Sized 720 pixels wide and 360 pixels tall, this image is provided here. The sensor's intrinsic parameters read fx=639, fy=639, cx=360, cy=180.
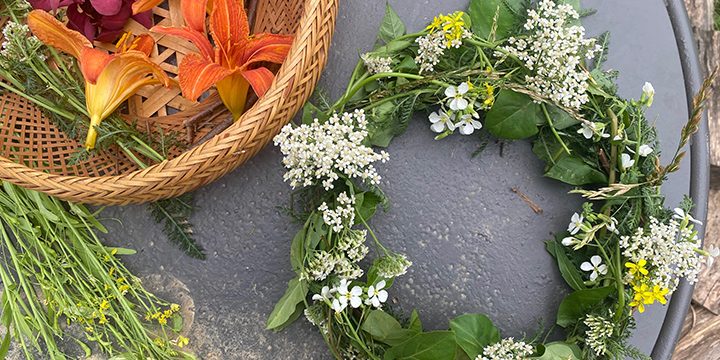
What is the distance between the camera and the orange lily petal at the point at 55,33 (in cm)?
97

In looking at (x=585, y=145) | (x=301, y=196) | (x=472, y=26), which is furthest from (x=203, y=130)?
(x=585, y=145)

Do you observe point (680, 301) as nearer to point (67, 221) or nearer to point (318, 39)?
point (318, 39)

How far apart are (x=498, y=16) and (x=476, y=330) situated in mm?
452

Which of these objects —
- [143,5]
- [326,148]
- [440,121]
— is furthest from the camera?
[143,5]

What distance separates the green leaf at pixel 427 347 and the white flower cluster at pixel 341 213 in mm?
182

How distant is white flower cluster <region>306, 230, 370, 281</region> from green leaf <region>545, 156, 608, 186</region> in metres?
0.30

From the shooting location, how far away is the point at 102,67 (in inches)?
38.2

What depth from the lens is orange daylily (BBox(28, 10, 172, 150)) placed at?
970 millimetres

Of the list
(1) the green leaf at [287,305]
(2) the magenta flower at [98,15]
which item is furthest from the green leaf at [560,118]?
(2) the magenta flower at [98,15]

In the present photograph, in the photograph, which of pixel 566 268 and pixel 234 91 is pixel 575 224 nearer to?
pixel 566 268

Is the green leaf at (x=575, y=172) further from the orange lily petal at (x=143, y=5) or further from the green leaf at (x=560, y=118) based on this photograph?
the orange lily petal at (x=143, y=5)

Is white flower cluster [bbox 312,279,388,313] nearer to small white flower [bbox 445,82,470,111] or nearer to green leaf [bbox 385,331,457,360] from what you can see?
green leaf [bbox 385,331,457,360]

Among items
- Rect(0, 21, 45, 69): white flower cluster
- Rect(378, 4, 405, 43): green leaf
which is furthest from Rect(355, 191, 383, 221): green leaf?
Rect(0, 21, 45, 69): white flower cluster

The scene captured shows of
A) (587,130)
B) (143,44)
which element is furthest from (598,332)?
(143,44)
